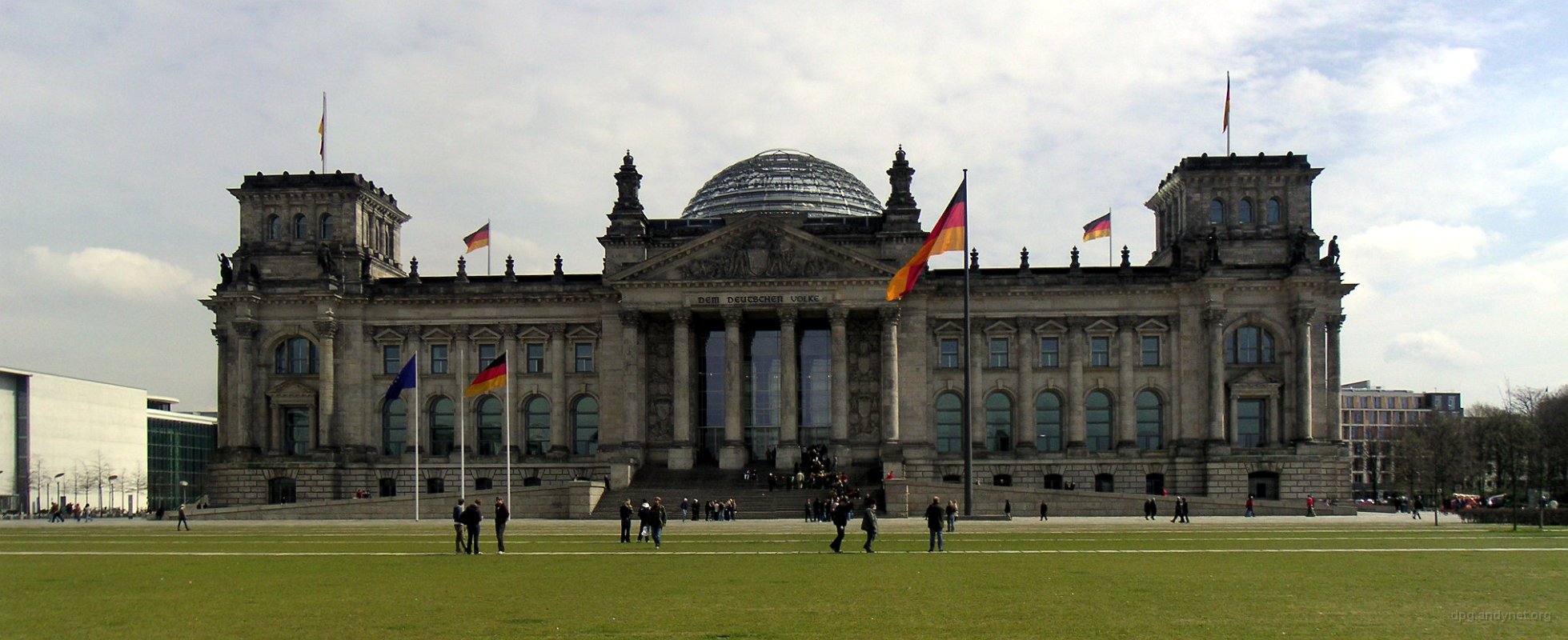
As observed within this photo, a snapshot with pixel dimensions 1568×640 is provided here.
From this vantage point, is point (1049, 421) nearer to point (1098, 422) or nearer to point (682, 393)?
point (1098, 422)

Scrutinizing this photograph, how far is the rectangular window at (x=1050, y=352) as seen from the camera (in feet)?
301

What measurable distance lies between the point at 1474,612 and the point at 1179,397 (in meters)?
66.2

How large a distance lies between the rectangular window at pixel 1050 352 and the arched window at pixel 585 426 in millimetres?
27336

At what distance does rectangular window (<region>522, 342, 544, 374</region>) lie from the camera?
3688 inches

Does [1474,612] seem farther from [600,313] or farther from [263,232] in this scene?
[263,232]

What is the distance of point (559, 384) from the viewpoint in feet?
306

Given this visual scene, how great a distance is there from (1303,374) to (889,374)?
23.8 meters

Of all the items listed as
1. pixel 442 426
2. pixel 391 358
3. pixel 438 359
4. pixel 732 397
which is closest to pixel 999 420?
pixel 732 397

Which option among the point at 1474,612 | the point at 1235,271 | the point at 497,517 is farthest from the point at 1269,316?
the point at 1474,612

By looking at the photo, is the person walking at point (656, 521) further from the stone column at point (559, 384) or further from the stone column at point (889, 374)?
the stone column at point (559, 384)

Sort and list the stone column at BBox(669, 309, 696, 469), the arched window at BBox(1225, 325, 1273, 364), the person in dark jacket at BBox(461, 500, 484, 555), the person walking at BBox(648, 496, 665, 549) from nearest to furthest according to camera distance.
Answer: the person in dark jacket at BBox(461, 500, 484, 555)
the person walking at BBox(648, 496, 665, 549)
the stone column at BBox(669, 309, 696, 469)
the arched window at BBox(1225, 325, 1273, 364)

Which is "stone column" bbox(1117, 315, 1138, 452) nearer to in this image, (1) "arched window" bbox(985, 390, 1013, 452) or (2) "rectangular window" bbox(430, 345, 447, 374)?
(1) "arched window" bbox(985, 390, 1013, 452)

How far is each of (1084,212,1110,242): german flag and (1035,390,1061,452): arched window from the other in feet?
32.0

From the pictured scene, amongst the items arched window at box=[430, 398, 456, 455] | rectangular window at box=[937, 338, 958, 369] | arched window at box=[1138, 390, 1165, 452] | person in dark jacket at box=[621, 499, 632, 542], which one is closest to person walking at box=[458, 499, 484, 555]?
person in dark jacket at box=[621, 499, 632, 542]
